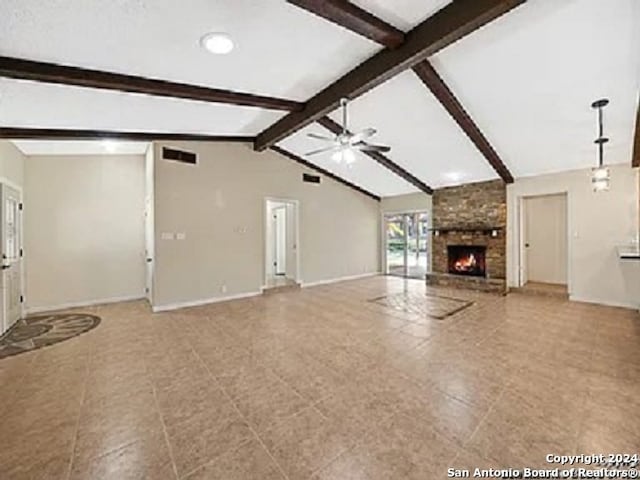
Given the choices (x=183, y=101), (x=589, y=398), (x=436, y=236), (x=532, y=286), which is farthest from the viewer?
(x=436, y=236)

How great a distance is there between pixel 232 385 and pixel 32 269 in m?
5.36

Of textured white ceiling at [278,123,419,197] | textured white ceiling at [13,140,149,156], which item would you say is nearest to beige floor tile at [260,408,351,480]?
textured white ceiling at [278,123,419,197]

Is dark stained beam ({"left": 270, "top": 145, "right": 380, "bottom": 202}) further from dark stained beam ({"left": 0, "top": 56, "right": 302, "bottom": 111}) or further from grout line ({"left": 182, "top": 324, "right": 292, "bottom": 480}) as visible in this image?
grout line ({"left": 182, "top": 324, "right": 292, "bottom": 480})

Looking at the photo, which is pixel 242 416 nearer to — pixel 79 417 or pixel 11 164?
pixel 79 417

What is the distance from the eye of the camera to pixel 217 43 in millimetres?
3184

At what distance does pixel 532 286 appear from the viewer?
7.54 metres

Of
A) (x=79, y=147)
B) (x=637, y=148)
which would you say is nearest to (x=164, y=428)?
(x=79, y=147)

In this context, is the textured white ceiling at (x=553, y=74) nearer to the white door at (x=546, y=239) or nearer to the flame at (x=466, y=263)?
the white door at (x=546, y=239)

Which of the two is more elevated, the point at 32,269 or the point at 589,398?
the point at 32,269

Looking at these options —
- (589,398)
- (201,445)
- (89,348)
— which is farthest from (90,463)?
(589,398)

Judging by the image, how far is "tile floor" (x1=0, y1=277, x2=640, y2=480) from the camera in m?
2.02

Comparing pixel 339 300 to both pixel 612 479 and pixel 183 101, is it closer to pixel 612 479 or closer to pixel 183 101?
pixel 183 101

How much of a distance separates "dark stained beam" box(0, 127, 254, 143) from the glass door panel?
606 centimetres

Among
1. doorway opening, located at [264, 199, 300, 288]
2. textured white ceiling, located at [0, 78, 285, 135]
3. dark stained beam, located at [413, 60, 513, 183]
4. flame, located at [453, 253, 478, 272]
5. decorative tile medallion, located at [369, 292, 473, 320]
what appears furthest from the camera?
doorway opening, located at [264, 199, 300, 288]
